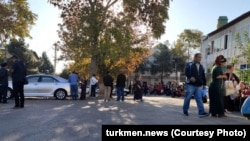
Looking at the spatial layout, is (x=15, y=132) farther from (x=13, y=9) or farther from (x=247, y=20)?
(x=247, y=20)

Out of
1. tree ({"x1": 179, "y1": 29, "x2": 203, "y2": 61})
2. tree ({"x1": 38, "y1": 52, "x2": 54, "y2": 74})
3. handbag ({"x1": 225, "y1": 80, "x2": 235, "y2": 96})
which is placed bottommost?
handbag ({"x1": 225, "y1": 80, "x2": 235, "y2": 96})

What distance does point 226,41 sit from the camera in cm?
4375

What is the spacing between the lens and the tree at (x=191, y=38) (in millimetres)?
74312

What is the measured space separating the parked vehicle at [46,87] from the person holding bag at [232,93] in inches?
426

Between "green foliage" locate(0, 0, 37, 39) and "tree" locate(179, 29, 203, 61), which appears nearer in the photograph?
"green foliage" locate(0, 0, 37, 39)

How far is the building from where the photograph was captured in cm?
3703

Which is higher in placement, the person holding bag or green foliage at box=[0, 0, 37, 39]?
green foliage at box=[0, 0, 37, 39]

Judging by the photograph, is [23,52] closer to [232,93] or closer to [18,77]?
[18,77]

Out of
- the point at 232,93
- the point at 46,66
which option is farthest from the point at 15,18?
the point at 46,66

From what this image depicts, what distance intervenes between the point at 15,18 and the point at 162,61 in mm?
54847

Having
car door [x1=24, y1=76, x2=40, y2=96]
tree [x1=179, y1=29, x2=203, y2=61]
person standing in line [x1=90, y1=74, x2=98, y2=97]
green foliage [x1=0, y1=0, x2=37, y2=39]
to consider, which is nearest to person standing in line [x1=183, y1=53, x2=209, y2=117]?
car door [x1=24, y1=76, x2=40, y2=96]

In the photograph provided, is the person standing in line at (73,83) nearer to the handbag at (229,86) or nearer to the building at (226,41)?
the handbag at (229,86)

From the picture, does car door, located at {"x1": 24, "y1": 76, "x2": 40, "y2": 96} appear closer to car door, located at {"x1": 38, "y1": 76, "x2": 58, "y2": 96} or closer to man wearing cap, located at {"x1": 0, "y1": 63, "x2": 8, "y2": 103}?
car door, located at {"x1": 38, "y1": 76, "x2": 58, "y2": 96}

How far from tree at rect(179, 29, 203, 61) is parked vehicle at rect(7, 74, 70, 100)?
170 feet
